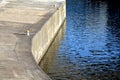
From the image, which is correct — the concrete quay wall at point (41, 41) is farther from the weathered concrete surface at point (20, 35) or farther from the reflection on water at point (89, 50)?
the reflection on water at point (89, 50)

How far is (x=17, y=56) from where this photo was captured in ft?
61.4

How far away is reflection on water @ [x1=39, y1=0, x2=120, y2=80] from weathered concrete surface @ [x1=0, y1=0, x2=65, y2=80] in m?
2.93

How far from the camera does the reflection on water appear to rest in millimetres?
22969

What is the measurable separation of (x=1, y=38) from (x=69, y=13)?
98.3 feet

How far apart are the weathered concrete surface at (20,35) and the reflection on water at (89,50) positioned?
9.60 feet

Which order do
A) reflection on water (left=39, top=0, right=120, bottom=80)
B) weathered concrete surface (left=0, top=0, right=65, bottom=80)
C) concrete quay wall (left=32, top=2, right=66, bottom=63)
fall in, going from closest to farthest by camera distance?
weathered concrete surface (left=0, top=0, right=65, bottom=80)
reflection on water (left=39, top=0, right=120, bottom=80)
concrete quay wall (left=32, top=2, right=66, bottom=63)

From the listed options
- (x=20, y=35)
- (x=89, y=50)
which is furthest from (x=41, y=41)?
(x=89, y=50)

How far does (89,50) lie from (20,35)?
7518mm

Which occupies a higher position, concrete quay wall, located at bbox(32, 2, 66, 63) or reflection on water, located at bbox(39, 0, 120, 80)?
concrete quay wall, located at bbox(32, 2, 66, 63)

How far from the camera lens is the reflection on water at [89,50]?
75.4ft

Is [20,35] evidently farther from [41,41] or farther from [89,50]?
[89,50]

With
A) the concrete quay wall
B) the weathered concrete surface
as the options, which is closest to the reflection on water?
the concrete quay wall

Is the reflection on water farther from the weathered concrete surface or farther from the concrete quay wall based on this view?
the weathered concrete surface

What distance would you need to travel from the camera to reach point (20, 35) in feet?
79.2
